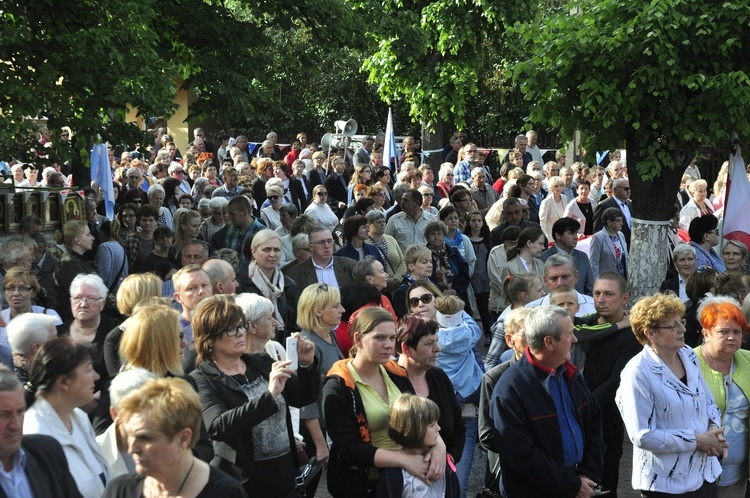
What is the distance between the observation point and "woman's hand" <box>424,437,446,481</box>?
18.7 feet

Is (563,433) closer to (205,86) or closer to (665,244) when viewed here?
(665,244)

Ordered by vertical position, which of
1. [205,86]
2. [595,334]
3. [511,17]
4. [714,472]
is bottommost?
[714,472]

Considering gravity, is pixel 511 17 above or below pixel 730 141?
above

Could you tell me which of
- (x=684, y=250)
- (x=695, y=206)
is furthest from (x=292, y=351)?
(x=695, y=206)

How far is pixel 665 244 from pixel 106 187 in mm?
7802

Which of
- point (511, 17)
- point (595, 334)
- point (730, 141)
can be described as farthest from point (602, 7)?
point (511, 17)

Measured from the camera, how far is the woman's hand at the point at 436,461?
18.7 ft

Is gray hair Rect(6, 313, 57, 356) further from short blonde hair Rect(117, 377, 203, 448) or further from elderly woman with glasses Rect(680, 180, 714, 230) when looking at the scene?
elderly woman with glasses Rect(680, 180, 714, 230)

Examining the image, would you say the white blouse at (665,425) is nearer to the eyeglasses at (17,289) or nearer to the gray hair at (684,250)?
the eyeglasses at (17,289)

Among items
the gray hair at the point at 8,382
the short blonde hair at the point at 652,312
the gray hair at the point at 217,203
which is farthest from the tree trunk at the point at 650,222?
the gray hair at the point at 8,382

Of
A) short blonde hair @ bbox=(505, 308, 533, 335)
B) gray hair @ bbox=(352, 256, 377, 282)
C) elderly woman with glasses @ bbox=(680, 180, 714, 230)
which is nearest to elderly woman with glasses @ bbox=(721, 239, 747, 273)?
gray hair @ bbox=(352, 256, 377, 282)

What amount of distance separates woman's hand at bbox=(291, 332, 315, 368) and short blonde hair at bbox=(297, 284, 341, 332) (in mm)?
1150

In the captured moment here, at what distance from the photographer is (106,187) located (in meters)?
15.5

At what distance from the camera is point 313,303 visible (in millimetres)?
7477
